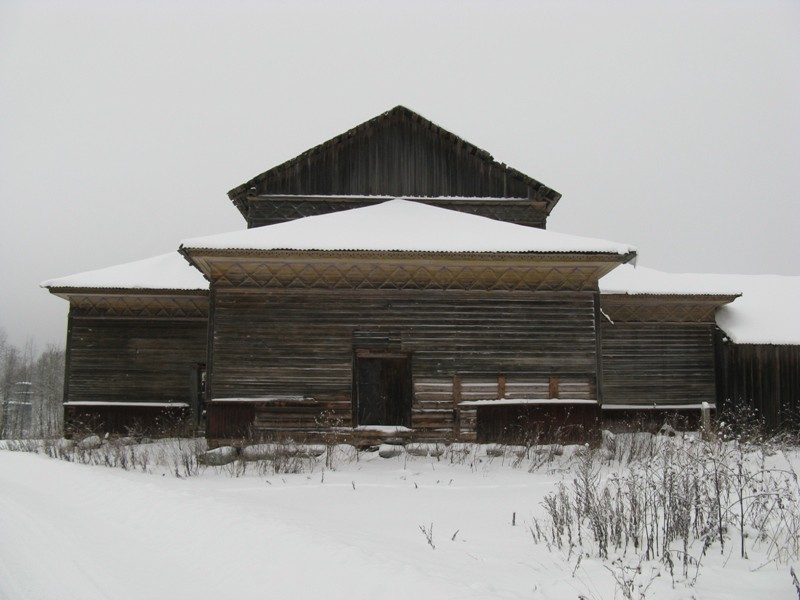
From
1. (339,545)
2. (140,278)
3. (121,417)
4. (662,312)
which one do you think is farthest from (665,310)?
(121,417)

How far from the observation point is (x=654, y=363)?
62.0ft

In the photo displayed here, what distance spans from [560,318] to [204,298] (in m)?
10.1

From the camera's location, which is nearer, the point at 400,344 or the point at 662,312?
the point at 400,344

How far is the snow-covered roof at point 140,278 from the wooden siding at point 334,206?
2548 mm

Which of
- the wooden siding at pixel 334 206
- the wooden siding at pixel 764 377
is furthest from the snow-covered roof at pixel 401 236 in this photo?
the wooden siding at pixel 764 377

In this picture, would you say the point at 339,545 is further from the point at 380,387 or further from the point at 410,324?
the point at 380,387

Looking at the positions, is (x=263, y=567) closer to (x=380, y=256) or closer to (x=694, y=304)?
(x=380, y=256)

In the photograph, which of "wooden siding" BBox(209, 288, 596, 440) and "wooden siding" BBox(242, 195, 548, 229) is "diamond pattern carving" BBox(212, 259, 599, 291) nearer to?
"wooden siding" BBox(209, 288, 596, 440)

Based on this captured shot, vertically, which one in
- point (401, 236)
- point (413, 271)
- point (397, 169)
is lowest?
point (413, 271)

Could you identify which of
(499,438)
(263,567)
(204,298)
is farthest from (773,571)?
(204,298)

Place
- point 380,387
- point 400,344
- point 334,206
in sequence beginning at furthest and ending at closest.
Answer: point 380,387
point 334,206
point 400,344

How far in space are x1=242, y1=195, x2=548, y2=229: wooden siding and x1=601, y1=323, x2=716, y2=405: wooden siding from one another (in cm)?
471

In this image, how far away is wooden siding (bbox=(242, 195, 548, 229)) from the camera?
17.8m

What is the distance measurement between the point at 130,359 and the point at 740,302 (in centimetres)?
1990
